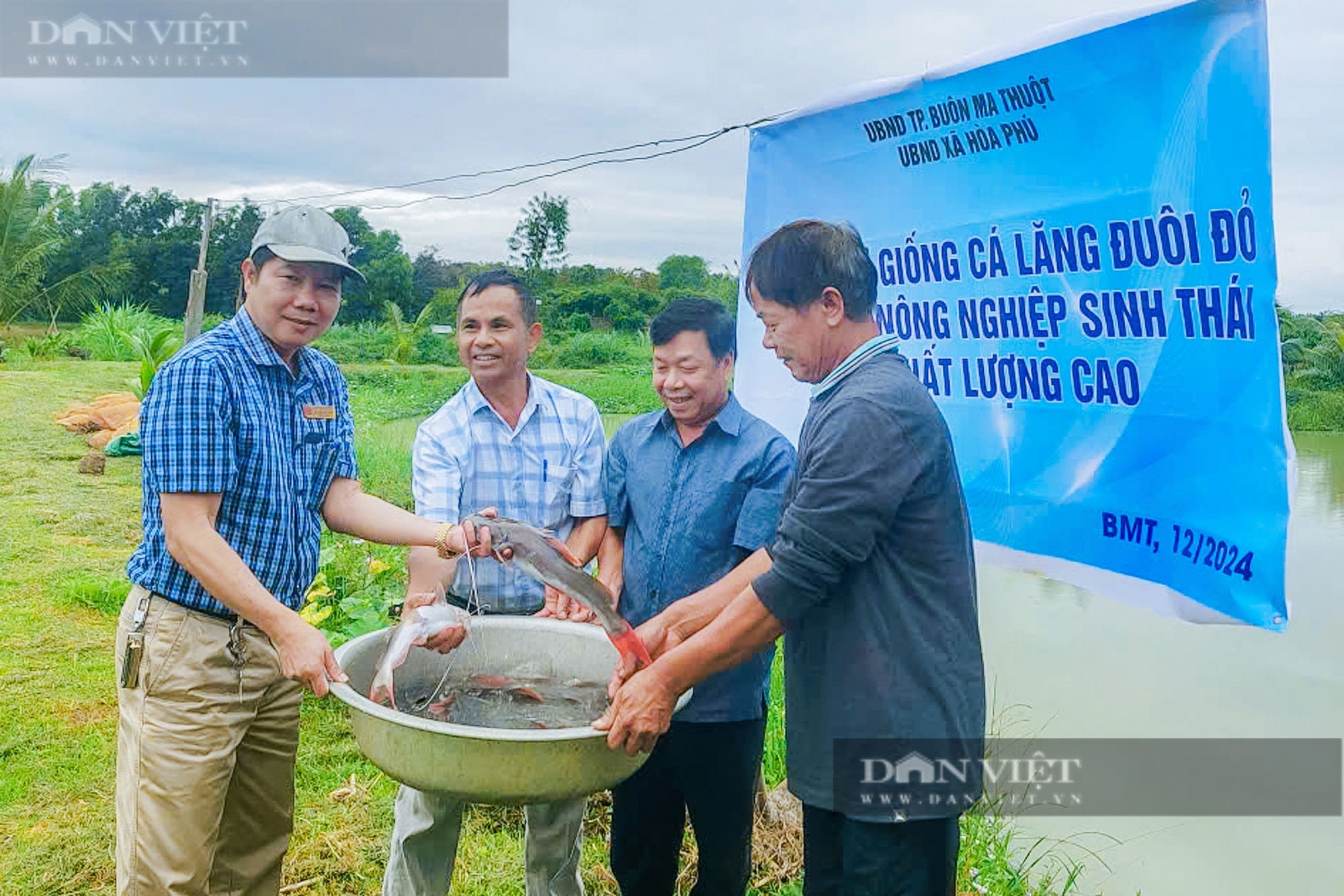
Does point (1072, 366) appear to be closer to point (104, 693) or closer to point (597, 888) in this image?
point (597, 888)

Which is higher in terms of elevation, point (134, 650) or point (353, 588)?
point (134, 650)

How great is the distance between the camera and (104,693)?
193 inches

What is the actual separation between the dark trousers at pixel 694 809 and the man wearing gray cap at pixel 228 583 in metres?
0.79

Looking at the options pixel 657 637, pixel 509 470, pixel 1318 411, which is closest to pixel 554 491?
pixel 509 470

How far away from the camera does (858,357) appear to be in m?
2.07

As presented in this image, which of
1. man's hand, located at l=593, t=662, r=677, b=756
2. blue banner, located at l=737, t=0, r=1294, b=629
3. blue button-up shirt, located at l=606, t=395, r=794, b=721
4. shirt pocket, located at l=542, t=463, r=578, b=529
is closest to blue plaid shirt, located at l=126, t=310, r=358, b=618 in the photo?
shirt pocket, located at l=542, t=463, r=578, b=529

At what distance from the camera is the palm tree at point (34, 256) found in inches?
880

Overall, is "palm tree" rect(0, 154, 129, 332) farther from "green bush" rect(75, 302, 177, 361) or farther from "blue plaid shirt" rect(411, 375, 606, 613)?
"blue plaid shirt" rect(411, 375, 606, 613)

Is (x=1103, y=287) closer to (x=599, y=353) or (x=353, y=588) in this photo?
(x=353, y=588)

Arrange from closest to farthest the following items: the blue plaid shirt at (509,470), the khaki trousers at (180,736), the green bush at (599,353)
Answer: the khaki trousers at (180,736) < the blue plaid shirt at (509,470) < the green bush at (599,353)

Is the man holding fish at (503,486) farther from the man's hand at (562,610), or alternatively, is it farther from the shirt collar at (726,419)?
the shirt collar at (726,419)

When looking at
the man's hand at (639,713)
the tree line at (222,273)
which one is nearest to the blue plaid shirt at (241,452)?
the man's hand at (639,713)

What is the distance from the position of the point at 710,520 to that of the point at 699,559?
4.2 inches

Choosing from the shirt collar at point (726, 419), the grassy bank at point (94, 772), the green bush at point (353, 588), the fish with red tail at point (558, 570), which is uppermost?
the shirt collar at point (726, 419)
